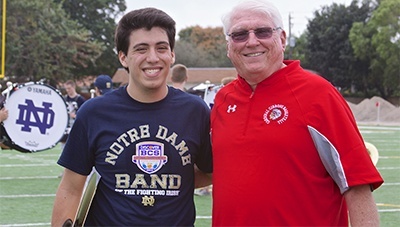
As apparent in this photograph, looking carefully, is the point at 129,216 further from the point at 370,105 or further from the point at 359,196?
the point at 370,105

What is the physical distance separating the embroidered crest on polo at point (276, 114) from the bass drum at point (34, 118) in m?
7.22

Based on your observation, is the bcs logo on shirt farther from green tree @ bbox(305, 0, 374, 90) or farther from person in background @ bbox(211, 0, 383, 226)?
green tree @ bbox(305, 0, 374, 90)

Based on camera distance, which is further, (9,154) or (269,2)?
(9,154)

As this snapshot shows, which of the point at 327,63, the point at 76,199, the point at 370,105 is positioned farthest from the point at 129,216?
the point at 327,63

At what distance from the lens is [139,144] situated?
11.2 ft

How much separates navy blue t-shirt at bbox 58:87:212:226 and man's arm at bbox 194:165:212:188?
0.43 ft

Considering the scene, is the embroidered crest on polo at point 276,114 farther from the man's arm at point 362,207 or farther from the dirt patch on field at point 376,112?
the dirt patch on field at point 376,112

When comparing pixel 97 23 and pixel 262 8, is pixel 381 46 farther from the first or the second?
pixel 262 8

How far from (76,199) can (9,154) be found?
15421 mm

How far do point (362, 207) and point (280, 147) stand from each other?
0.43 m

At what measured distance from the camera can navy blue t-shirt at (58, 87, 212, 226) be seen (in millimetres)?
3402

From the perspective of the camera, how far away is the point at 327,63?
5722cm

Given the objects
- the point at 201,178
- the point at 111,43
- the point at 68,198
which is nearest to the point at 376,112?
the point at 111,43

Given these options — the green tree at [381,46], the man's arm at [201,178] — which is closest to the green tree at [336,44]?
the green tree at [381,46]
